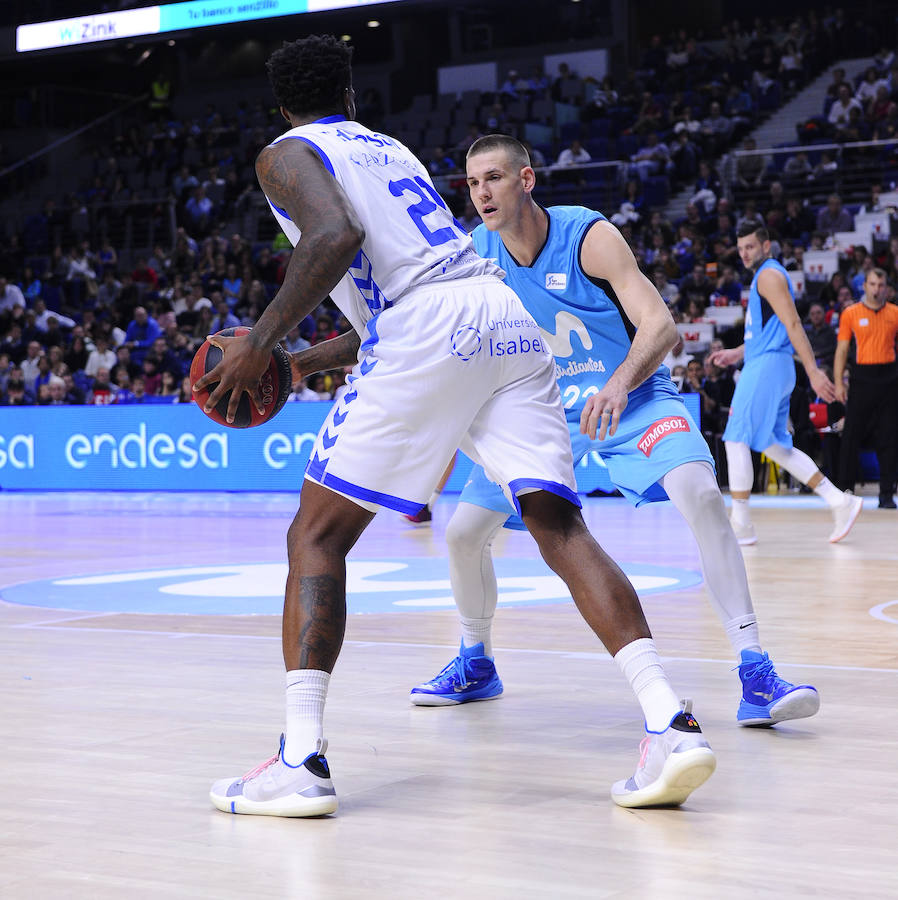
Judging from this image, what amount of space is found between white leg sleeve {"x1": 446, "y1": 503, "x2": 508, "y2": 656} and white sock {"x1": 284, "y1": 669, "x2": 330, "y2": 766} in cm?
115

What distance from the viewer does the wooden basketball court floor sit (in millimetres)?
2441

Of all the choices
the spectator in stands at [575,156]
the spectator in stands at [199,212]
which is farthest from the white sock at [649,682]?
the spectator in stands at [199,212]

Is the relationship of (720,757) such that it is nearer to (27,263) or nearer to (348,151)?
(348,151)

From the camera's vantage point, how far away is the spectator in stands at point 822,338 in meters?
14.2

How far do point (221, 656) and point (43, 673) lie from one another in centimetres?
61

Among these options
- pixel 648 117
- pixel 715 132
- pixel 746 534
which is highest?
pixel 648 117

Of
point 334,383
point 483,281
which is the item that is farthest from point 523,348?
point 334,383

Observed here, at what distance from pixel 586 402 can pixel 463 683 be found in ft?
3.37

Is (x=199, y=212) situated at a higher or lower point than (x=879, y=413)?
higher

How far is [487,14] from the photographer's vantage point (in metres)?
27.5

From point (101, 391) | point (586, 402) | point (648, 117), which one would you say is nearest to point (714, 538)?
point (586, 402)

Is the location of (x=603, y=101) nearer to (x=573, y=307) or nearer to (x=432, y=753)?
(x=573, y=307)

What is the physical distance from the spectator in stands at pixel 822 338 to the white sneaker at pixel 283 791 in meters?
12.0

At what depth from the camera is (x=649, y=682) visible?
9.77 ft
